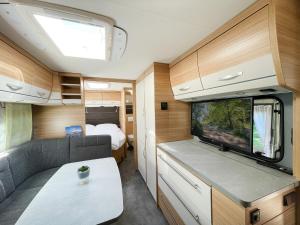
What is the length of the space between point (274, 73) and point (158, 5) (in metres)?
0.82

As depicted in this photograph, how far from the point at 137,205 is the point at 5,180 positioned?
1635 mm

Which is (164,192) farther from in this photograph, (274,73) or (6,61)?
(6,61)

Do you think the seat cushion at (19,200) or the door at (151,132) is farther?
the door at (151,132)

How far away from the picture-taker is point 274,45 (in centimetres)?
73

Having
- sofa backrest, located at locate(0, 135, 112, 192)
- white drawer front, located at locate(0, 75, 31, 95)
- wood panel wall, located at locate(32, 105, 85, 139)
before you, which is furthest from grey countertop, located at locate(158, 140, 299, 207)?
wood panel wall, located at locate(32, 105, 85, 139)

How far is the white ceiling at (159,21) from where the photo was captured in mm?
821

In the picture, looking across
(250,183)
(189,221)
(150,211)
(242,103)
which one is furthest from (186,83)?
(150,211)

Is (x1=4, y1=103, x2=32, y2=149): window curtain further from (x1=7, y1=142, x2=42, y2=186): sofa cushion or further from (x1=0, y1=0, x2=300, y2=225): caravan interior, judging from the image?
(x1=7, y1=142, x2=42, y2=186): sofa cushion

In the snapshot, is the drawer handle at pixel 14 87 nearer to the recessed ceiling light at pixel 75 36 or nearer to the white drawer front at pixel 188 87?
the recessed ceiling light at pixel 75 36

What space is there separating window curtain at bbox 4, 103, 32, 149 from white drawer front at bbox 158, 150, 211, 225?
2209 mm

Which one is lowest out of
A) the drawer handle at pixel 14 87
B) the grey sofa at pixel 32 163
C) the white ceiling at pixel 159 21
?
the grey sofa at pixel 32 163

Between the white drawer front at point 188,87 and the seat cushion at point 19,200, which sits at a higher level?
the white drawer front at point 188,87

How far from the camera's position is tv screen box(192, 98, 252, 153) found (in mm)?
1205

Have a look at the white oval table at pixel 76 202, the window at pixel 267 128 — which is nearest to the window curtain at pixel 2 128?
the white oval table at pixel 76 202
